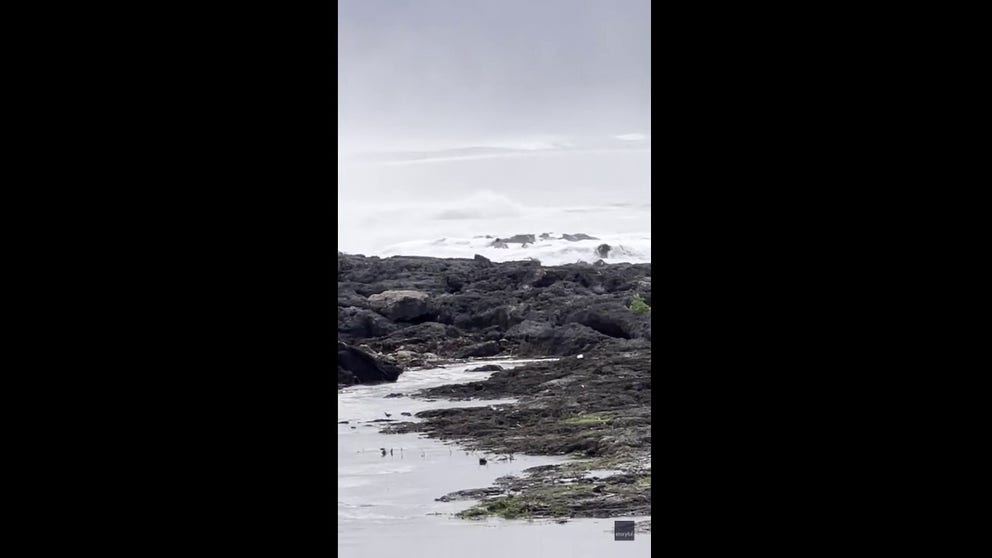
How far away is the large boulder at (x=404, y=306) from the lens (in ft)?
29.6

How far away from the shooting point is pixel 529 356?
8680 millimetres

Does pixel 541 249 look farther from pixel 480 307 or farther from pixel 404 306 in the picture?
pixel 404 306

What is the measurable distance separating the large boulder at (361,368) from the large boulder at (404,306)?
38.7 inches

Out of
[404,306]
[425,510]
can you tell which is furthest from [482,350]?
[425,510]

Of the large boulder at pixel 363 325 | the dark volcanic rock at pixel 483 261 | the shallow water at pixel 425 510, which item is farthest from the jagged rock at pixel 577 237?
the shallow water at pixel 425 510

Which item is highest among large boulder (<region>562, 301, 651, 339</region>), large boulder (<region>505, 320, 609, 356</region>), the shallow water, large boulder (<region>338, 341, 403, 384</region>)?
large boulder (<region>562, 301, 651, 339</region>)

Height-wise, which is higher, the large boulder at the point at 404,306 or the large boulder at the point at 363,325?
the large boulder at the point at 404,306

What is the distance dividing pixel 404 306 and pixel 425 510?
407 centimetres

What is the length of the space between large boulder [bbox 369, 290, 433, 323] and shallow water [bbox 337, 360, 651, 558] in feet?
6.11

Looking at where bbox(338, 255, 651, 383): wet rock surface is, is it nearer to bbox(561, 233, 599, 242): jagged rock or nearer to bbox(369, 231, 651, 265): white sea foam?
bbox(369, 231, 651, 265): white sea foam

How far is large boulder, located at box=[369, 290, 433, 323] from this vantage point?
29.6 ft

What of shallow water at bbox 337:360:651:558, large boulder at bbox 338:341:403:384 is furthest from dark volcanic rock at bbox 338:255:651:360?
shallow water at bbox 337:360:651:558

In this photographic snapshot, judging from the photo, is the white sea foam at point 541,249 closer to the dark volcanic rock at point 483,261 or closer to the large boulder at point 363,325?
the dark volcanic rock at point 483,261
